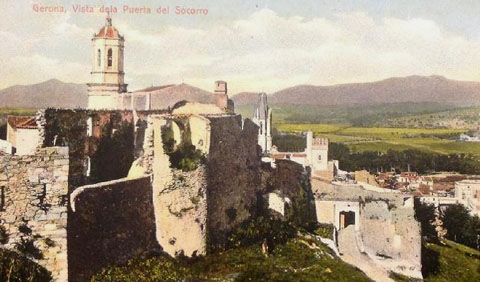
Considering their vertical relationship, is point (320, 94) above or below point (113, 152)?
above

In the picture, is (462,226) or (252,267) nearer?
(252,267)

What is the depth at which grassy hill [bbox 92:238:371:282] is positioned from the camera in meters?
9.84

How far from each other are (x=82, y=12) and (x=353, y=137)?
1469 cm

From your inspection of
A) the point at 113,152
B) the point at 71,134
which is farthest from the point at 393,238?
the point at 71,134

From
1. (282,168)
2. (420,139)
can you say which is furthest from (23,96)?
(420,139)

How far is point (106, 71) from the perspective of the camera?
47.2 ft

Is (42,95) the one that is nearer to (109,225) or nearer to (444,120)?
(109,225)

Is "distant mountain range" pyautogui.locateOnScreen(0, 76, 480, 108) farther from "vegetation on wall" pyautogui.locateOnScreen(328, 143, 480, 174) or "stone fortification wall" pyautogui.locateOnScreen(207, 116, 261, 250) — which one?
"vegetation on wall" pyautogui.locateOnScreen(328, 143, 480, 174)

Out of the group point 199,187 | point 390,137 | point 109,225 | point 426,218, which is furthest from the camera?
point 390,137

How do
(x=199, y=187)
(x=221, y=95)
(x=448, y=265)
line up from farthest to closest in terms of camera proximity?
(x=448, y=265) → (x=221, y=95) → (x=199, y=187)

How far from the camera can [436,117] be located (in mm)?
20516

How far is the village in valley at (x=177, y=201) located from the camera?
8.67 meters

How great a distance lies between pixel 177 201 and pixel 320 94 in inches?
314

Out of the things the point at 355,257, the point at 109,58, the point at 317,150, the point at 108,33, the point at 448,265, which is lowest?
the point at 448,265
